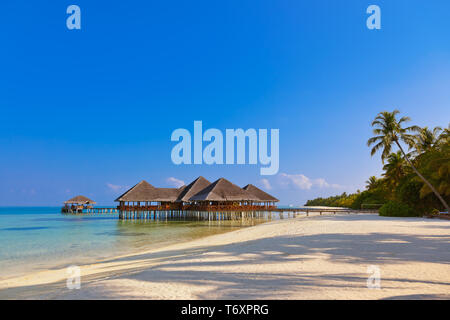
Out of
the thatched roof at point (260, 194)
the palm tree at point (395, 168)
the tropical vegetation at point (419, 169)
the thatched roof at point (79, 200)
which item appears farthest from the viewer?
the thatched roof at point (79, 200)

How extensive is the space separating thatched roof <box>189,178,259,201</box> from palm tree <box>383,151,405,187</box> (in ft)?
55.9

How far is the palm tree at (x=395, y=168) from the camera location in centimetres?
3109

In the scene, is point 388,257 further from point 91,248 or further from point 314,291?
point 91,248

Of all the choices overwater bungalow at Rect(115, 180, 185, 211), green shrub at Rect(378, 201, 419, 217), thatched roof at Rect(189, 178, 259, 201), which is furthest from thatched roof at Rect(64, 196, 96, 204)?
green shrub at Rect(378, 201, 419, 217)

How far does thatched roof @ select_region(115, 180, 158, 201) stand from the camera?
3799 centimetres

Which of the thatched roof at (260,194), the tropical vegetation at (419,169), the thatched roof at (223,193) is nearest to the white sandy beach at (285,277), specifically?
the tropical vegetation at (419,169)

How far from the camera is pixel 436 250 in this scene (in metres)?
7.15

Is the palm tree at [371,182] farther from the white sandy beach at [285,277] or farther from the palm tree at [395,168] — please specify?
the white sandy beach at [285,277]

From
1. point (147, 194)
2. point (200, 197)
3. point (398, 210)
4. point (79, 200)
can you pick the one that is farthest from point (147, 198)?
point (398, 210)

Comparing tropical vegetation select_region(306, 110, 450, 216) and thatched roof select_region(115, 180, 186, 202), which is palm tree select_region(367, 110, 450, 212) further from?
thatched roof select_region(115, 180, 186, 202)

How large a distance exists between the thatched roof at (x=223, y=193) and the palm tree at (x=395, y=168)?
17.0m

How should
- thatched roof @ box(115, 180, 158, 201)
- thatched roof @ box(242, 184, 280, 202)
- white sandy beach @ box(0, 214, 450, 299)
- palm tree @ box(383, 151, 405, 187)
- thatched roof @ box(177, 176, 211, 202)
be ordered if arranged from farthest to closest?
thatched roof @ box(242, 184, 280, 202)
thatched roof @ box(115, 180, 158, 201)
thatched roof @ box(177, 176, 211, 202)
palm tree @ box(383, 151, 405, 187)
white sandy beach @ box(0, 214, 450, 299)
